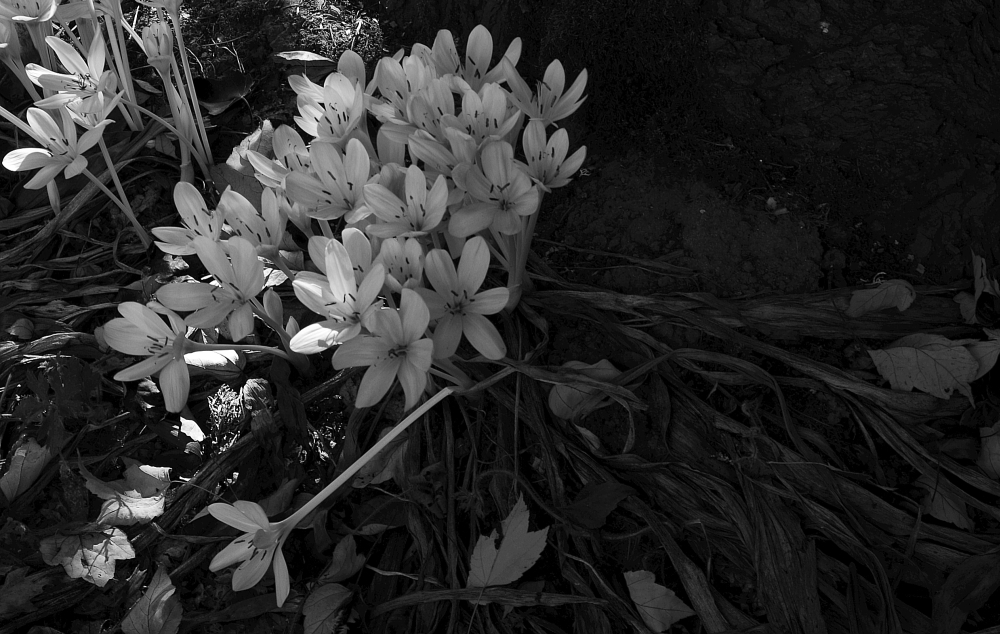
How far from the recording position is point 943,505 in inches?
55.1

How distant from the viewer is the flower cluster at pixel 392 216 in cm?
108

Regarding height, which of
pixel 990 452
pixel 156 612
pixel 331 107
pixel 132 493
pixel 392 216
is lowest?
pixel 156 612

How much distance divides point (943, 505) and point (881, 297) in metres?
0.45

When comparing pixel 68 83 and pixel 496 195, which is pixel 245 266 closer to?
pixel 496 195

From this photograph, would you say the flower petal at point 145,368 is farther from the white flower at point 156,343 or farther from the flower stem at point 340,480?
the flower stem at point 340,480

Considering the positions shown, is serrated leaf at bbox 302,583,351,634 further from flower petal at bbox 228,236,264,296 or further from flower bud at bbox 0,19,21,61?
flower bud at bbox 0,19,21,61

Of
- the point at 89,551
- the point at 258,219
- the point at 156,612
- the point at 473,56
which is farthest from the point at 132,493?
the point at 473,56

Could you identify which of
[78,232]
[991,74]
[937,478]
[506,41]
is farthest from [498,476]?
[991,74]

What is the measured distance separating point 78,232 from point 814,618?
2.03m

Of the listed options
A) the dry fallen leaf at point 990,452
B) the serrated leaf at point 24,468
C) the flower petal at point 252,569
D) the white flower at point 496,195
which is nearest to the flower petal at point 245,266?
the white flower at point 496,195

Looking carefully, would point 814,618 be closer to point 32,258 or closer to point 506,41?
point 506,41

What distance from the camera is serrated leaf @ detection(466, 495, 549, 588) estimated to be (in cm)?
136

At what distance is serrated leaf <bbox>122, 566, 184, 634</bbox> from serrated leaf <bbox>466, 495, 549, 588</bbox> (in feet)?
2.01

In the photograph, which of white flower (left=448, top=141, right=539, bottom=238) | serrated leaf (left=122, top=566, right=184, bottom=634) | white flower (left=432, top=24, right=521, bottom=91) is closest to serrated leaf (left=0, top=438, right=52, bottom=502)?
serrated leaf (left=122, top=566, right=184, bottom=634)
